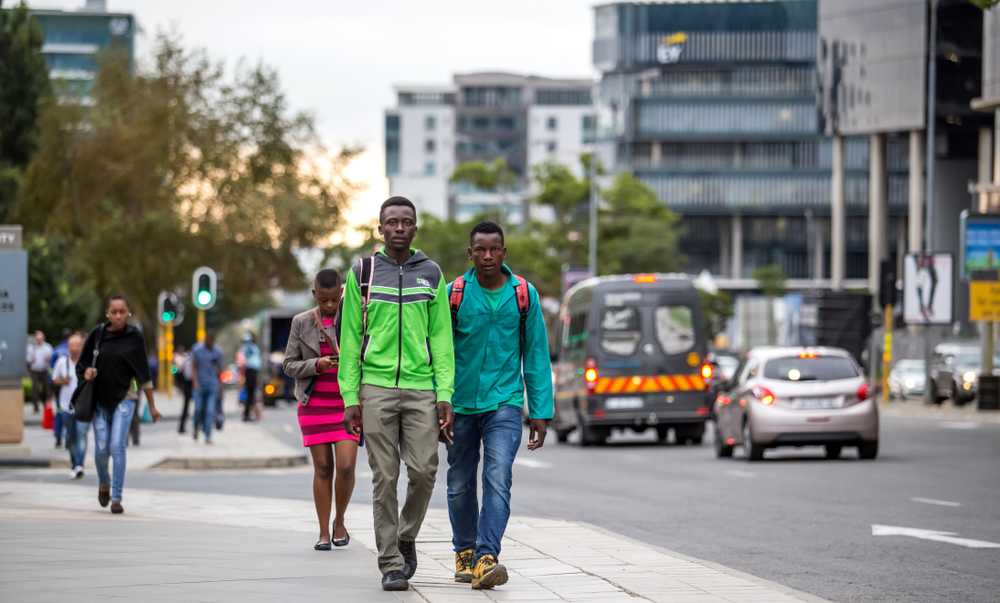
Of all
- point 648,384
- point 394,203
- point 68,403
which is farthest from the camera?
point 648,384

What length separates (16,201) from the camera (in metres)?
54.4

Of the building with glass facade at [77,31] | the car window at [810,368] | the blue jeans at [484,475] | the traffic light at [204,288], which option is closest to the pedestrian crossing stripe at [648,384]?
the car window at [810,368]

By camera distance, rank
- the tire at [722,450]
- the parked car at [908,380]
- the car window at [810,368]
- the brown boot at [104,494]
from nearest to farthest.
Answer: the brown boot at [104,494], the car window at [810,368], the tire at [722,450], the parked car at [908,380]

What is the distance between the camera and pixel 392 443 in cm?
1027

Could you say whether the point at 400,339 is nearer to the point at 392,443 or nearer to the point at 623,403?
the point at 392,443

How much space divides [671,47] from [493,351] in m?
134

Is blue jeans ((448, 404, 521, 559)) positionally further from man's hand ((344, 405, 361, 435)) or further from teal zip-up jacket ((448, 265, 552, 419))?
man's hand ((344, 405, 361, 435))

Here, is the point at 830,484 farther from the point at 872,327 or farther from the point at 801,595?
the point at 872,327

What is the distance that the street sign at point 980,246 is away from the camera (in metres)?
47.1

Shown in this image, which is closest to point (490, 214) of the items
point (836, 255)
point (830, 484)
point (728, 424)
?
point (836, 255)

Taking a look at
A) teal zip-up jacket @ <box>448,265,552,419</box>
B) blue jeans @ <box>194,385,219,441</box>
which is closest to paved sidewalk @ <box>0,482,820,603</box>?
teal zip-up jacket @ <box>448,265,552,419</box>

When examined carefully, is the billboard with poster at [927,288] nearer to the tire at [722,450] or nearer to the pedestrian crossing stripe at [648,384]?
the pedestrian crossing stripe at [648,384]

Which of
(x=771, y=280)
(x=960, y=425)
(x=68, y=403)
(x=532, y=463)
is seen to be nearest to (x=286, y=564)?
(x=68, y=403)

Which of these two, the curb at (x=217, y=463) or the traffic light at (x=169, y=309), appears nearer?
the curb at (x=217, y=463)
